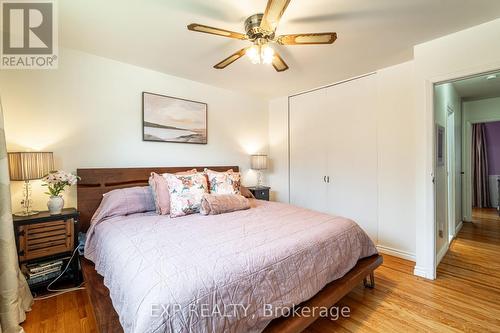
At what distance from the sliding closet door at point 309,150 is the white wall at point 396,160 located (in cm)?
83

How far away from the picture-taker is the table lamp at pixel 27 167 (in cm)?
195

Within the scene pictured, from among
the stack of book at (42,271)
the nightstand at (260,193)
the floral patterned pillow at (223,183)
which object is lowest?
the stack of book at (42,271)

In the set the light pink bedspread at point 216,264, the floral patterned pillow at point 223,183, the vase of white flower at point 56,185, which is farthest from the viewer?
the floral patterned pillow at point 223,183

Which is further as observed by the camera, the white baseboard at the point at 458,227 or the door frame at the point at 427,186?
the white baseboard at the point at 458,227

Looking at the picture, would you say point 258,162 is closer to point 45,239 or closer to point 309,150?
point 309,150

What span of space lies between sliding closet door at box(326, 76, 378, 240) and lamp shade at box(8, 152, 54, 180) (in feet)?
11.4

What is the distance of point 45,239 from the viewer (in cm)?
202

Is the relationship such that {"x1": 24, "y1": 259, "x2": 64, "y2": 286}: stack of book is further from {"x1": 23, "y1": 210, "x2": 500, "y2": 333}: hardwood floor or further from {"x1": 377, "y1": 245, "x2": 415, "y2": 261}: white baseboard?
{"x1": 377, "y1": 245, "x2": 415, "y2": 261}: white baseboard

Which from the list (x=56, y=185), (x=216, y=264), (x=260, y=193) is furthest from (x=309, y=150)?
(x=56, y=185)

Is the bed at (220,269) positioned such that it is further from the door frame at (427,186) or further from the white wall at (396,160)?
the white wall at (396,160)

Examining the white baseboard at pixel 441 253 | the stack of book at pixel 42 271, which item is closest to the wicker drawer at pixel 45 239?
the stack of book at pixel 42 271

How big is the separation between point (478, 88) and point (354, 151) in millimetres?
2469

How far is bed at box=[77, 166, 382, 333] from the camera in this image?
102 cm

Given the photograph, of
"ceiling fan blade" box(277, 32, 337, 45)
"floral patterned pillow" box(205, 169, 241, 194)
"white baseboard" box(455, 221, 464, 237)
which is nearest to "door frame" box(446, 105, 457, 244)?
"white baseboard" box(455, 221, 464, 237)
